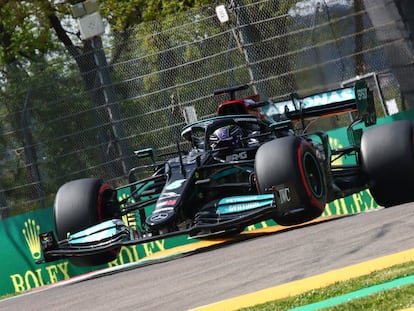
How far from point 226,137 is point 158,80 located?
12.9 ft

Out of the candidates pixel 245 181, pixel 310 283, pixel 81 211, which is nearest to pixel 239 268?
pixel 310 283

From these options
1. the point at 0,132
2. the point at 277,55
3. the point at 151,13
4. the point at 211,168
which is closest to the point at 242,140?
the point at 211,168

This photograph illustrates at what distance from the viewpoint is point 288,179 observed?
34.0ft

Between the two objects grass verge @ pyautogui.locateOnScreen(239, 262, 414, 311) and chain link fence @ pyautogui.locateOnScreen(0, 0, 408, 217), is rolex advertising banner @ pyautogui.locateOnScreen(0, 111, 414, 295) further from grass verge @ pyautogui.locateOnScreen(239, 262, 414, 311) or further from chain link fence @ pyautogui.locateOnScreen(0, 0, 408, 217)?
grass verge @ pyautogui.locateOnScreen(239, 262, 414, 311)

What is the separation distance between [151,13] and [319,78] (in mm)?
11544

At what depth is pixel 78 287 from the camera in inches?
417

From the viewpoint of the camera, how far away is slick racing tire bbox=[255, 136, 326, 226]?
34.0 ft

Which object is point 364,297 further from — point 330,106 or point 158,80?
point 158,80

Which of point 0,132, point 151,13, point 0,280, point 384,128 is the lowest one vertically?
point 0,280

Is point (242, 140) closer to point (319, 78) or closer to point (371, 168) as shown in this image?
point (371, 168)

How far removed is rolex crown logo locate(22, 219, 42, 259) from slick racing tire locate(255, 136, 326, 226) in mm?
4592

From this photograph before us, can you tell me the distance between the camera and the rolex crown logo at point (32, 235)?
14.3m

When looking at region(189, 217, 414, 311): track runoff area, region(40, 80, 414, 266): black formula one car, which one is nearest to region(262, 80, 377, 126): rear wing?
region(40, 80, 414, 266): black formula one car

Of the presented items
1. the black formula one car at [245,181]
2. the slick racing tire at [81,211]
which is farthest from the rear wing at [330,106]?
the slick racing tire at [81,211]
